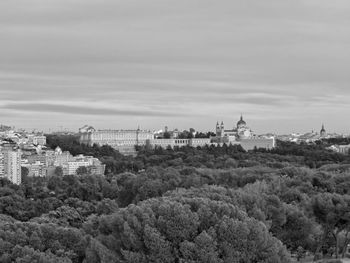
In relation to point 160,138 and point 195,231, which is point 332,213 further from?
point 160,138

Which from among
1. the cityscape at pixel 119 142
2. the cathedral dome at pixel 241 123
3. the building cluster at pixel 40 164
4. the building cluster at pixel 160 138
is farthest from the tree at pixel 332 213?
the cathedral dome at pixel 241 123

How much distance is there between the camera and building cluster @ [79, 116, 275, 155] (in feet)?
398

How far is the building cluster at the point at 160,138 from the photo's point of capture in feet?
398

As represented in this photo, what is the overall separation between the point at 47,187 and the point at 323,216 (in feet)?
91.0

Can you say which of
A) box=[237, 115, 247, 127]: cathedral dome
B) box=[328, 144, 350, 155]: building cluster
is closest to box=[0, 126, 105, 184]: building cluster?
box=[328, 144, 350, 155]: building cluster

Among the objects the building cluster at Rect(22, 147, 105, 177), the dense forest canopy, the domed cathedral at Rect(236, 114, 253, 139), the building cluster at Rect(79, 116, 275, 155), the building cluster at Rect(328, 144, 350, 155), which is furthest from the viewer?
the domed cathedral at Rect(236, 114, 253, 139)

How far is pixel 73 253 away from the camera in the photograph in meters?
14.9

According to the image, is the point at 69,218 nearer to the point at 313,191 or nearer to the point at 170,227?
the point at 313,191

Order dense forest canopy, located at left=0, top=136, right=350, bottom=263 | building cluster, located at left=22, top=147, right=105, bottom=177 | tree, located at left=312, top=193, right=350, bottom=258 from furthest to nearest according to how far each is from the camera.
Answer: building cluster, located at left=22, top=147, right=105, bottom=177
tree, located at left=312, top=193, right=350, bottom=258
dense forest canopy, located at left=0, top=136, right=350, bottom=263

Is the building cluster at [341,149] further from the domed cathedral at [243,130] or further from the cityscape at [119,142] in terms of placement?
the domed cathedral at [243,130]

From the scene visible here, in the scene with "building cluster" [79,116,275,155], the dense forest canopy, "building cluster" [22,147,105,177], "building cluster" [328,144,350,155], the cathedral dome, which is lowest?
"building cluster" [22,147,105,177]

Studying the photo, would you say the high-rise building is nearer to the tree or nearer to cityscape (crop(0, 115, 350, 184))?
cityscape (crop(0, 115, 350, 184))

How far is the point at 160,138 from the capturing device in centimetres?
13175

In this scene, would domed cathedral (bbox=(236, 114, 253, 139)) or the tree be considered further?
domed cathedral (bbox=(236, 114, 253, 139))
